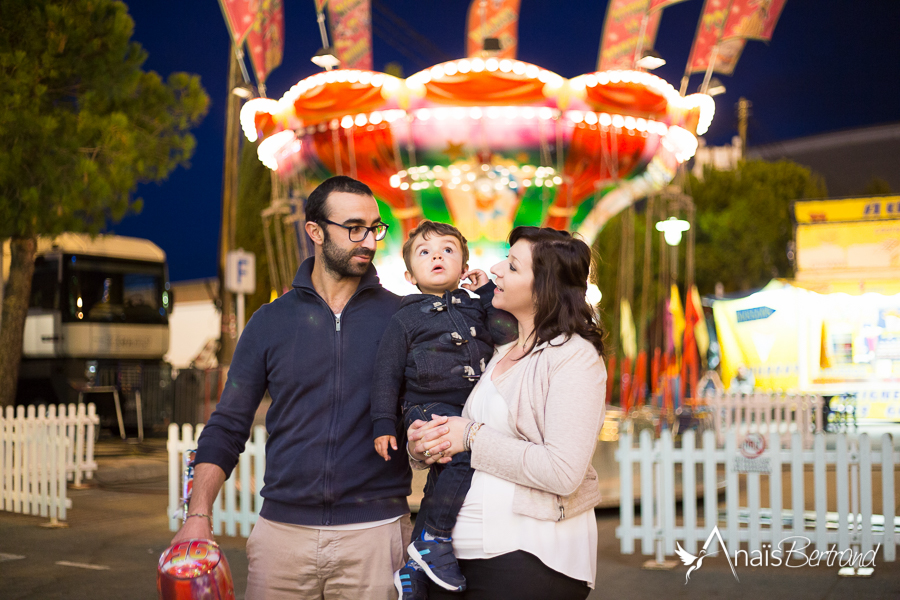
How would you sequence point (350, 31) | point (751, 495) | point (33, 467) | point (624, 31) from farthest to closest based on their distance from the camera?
point (350, 31) → point (624, 31) → point (33, 467) → point (751, 495)

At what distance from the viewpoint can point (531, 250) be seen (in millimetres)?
2365

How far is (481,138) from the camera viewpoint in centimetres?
934

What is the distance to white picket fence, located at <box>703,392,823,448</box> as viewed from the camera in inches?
565

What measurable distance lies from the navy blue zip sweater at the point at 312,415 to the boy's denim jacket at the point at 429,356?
0.37 ft

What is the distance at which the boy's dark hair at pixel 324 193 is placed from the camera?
8.97 feet

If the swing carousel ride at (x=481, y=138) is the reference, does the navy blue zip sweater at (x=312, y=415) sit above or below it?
below

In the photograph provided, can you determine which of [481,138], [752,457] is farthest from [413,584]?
[481,138]

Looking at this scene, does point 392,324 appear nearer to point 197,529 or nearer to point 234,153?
point 197,529

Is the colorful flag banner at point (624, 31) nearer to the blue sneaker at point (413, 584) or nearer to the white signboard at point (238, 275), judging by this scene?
the white signboard at point (238, 275)

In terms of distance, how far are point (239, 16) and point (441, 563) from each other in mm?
9132

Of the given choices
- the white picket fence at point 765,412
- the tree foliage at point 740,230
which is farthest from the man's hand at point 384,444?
the tree foliage at point 740,230

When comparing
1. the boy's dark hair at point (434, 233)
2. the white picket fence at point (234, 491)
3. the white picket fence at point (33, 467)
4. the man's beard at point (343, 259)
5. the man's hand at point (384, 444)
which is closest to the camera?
the man's hand at point (384, 444)

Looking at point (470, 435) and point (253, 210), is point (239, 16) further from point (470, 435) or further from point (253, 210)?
point (253, 210)

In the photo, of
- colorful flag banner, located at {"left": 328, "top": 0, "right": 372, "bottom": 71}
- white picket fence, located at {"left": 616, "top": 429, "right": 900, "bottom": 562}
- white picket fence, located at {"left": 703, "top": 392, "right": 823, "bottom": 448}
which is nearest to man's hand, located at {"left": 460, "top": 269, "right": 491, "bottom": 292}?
white picket fence, located at {"left": 616, "top": 429, "right": 900, "bottom": 562}
